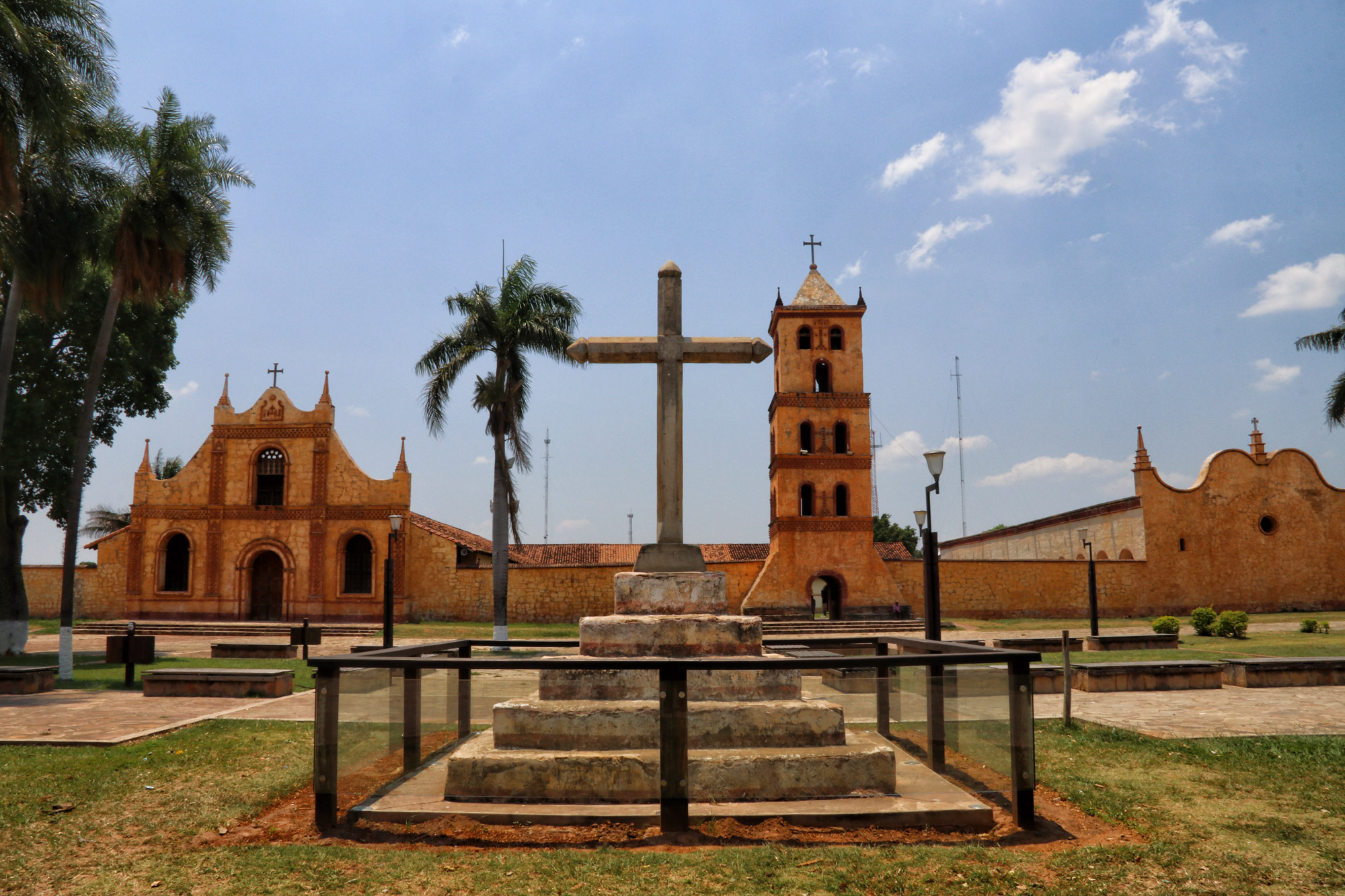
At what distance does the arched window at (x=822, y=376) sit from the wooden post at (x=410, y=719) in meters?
24.3

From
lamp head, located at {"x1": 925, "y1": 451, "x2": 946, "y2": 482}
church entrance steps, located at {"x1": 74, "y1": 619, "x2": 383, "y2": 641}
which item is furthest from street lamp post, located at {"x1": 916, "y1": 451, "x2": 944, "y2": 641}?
church entrance steps, located at {"x1": 74, "y1": 619, "x2": 383, "y2": 641}

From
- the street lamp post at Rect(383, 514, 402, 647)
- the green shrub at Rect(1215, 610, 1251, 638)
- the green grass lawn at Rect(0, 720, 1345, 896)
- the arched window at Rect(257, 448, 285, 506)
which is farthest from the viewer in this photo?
the arched window at Rect(257, 448, 285, 506)

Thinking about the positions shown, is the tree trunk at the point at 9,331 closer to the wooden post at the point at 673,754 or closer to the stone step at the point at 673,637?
the stone step at the point at 673,637

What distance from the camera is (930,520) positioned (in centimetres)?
1212

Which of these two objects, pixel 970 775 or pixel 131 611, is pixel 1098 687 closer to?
pixel 970 775

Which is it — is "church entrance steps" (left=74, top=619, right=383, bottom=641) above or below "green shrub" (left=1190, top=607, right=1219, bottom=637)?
below

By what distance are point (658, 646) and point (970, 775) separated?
2.24 meters

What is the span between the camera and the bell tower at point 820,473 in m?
27.8

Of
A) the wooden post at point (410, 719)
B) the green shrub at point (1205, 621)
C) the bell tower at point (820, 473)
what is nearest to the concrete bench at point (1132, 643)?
the green shrub at point (1205, 621)

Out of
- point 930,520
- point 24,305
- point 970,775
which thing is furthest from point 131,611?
point 970,775

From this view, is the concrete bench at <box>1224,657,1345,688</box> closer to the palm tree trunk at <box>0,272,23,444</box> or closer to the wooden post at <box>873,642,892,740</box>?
the wooden post at <box>873,642,892,740</box>

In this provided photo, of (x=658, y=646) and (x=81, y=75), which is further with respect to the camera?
(x=81, y=75)

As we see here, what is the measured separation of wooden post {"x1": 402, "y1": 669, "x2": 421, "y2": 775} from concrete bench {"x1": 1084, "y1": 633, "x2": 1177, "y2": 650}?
16.0 meters

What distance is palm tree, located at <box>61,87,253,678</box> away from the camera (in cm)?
1559
